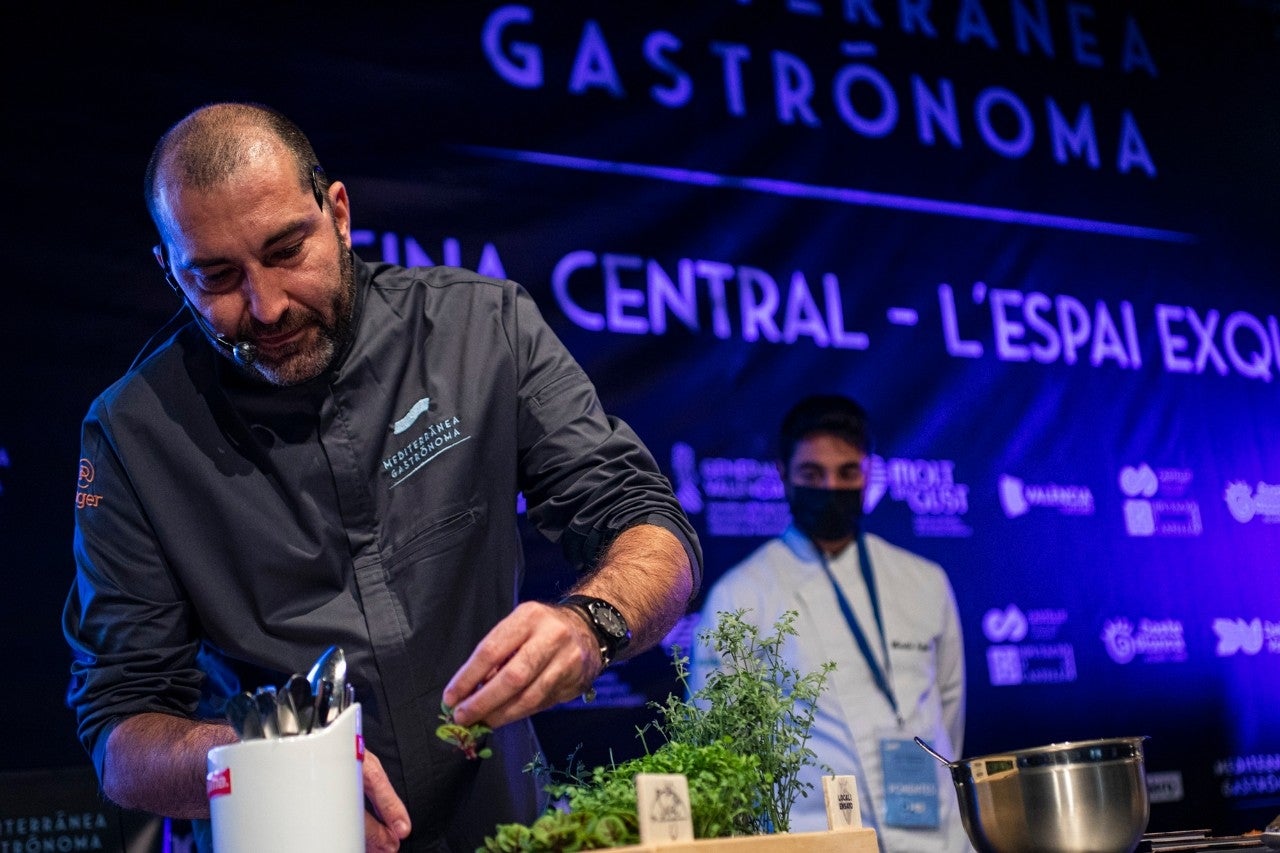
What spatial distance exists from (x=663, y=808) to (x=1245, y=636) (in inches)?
126

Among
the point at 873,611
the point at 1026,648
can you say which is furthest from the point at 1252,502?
the point at 873,611

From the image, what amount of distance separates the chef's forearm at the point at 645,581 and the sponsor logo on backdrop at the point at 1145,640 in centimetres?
238

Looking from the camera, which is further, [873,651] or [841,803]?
[873,651]

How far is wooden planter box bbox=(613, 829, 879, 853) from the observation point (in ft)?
3.38

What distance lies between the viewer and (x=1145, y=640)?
11.7ft

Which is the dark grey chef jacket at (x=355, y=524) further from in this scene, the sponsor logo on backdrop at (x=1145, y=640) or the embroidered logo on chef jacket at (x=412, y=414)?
the sponsor logo on backdrop at (x=1145, y=640)

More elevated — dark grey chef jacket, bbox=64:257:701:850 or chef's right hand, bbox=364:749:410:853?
dark grey chef jacket, bbox=64:257:701:850

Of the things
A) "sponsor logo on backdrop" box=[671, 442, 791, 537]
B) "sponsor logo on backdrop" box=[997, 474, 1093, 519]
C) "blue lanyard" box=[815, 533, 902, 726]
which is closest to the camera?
"sponsor logo on backdrop" box=[671, 442, 791, 537]

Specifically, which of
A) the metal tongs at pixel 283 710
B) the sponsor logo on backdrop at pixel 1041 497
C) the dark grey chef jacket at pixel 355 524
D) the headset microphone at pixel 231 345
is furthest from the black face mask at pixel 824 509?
the metal tongs at pixel 283 710

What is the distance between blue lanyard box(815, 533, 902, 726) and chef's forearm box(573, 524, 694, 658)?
189 cm

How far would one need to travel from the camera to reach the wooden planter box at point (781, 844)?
1.03 metres

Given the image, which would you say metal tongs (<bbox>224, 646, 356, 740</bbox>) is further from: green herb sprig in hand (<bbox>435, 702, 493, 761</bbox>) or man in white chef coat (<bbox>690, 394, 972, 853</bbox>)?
man in white chef coat (<bbox>690, 394, 972, 853</bbox>)

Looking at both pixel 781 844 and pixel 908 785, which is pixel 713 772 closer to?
pixel 781 844

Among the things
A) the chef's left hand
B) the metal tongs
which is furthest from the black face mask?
the metal tongs
